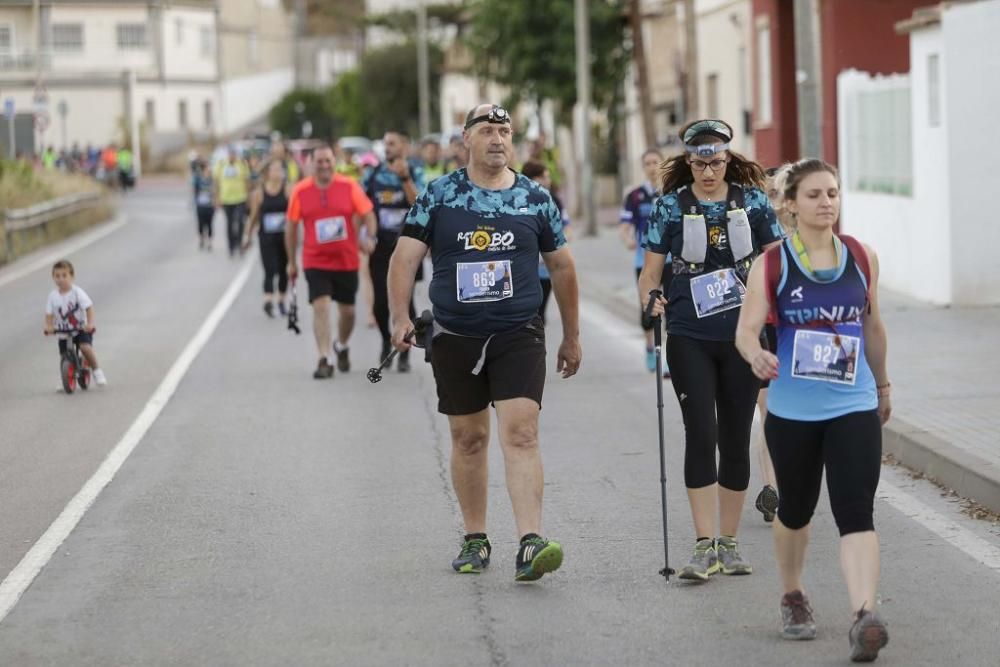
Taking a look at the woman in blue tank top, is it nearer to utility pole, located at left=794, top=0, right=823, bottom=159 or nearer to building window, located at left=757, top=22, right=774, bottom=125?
utility pole, located at left=794, top=0, right=823, bottom=159

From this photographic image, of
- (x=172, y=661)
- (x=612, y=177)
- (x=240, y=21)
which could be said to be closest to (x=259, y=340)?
(x=172, y=661)

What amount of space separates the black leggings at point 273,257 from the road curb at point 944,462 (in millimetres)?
10422

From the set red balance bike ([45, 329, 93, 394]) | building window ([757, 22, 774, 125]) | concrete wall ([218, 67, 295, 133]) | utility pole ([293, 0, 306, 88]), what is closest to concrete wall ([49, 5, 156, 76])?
concrete wall ([218, 67, 295, 133])

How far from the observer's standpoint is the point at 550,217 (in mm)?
7781

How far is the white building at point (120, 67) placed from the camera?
86.9 meters

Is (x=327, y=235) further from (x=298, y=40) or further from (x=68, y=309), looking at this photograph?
(x=298, y=40)

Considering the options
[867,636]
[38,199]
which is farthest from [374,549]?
[38,199]

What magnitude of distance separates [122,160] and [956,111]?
52.8 m

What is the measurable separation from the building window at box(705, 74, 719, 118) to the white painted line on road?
2804 centimetres

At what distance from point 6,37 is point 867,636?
85950 millimetres

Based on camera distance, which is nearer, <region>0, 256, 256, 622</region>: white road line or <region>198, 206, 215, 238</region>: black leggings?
<region>0, 256, 256, 622</region>: white road line

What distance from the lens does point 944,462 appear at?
9875mm

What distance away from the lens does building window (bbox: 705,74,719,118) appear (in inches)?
1474

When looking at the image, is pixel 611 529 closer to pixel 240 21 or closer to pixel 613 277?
pixel 613 277
